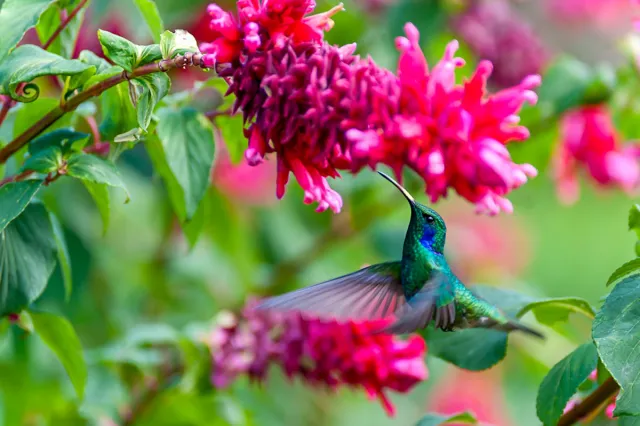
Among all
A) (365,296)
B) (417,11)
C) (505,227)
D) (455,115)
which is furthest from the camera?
(505,227)

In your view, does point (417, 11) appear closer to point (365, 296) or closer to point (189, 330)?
point (189, 330)

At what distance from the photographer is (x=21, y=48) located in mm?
1061

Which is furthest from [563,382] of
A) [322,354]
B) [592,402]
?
[322,354]

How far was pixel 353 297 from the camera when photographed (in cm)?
114

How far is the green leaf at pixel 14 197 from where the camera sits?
0.98m

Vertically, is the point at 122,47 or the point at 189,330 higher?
the point at 122,47

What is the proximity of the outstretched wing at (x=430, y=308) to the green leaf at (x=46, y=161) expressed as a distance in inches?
16.6

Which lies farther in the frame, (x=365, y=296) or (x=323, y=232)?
(x=323, y=232)

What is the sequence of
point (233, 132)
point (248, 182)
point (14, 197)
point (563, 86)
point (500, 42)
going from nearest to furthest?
point (14, 197) < point (233, 132) < point (563, 86) < point (500, 42) < point (248, 182)

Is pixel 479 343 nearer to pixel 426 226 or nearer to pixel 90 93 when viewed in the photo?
pixel 426 226

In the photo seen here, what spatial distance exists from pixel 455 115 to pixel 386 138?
0.07 metres

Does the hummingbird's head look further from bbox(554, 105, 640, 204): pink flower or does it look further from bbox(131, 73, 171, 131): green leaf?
bbox(554, 105, 640, 204): pink flower

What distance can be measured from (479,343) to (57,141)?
63cm

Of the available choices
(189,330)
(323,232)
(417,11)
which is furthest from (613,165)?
(189,330)
